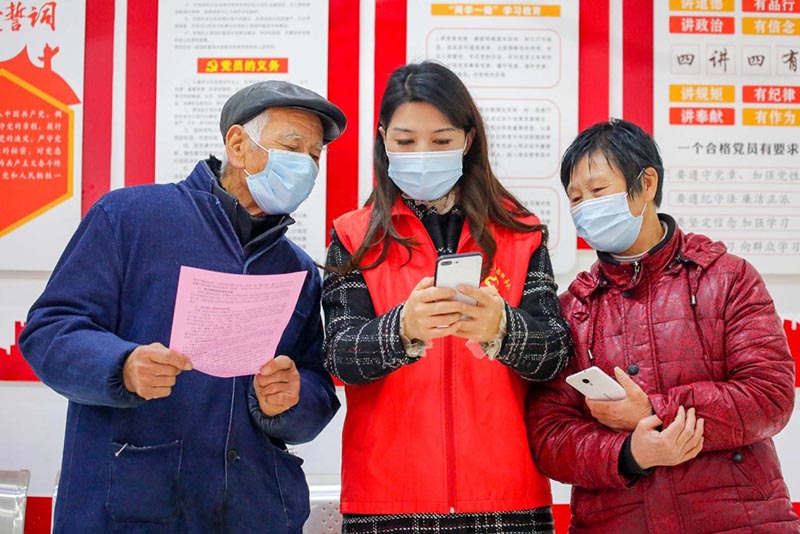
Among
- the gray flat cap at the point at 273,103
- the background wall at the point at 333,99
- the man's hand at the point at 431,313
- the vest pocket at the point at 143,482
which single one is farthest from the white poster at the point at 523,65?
the vest pocket at the point at 143,482

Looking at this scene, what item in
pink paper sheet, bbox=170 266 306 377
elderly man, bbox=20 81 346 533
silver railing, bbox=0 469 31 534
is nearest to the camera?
pink paper sheet, bbox=170 266 306 377

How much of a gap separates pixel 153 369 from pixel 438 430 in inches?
23.6

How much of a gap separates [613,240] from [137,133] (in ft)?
6.28

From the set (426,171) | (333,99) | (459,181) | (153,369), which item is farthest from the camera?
(333,99)

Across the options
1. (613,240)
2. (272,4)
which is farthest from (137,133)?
(613,240)

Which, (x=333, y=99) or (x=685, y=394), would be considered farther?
(x=333, y=99)

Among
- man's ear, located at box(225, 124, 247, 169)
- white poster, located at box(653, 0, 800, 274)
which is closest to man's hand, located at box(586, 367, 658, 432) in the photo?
man's ear, located at box(225, 124, 247, 169)

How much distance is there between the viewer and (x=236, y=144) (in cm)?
185

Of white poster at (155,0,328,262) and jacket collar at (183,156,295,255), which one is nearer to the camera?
jacket collar at (183,156,295,255)

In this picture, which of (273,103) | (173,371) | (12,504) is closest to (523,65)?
(273,103)

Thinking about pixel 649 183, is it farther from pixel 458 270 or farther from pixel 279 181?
pixel 279 181

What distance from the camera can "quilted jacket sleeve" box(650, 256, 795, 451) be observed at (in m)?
1.56

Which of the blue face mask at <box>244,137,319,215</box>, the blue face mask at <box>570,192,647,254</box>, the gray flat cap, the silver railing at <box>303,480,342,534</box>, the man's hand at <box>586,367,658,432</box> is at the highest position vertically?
the gray flat cap

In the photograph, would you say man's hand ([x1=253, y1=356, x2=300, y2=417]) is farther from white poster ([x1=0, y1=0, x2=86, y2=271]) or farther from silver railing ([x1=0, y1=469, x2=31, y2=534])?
white poster ([x1=0, y1=0, x2=86, y2=271])
